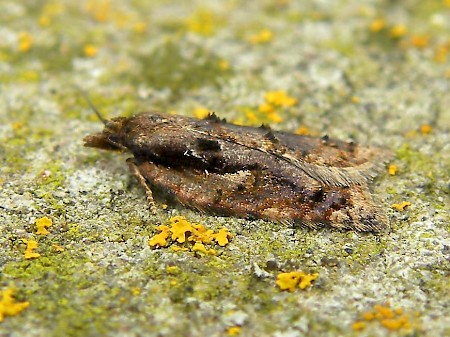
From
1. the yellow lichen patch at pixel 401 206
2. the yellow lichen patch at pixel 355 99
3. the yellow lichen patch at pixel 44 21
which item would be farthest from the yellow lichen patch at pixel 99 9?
the yellow lichen patch at pixel 401 206

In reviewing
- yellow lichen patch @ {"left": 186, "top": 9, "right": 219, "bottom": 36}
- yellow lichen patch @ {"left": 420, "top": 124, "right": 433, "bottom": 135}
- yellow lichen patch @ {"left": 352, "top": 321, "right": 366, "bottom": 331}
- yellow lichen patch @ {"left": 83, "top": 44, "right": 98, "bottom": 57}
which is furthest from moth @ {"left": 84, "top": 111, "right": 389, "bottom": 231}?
yellow lichen patch @ {"left": 186, "top": 9, "right": 219, "bottom": 36}

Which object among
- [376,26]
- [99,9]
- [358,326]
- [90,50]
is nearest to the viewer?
[358,326]

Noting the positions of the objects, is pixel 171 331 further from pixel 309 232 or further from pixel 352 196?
pixel 352 196

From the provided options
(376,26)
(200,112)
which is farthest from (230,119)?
(376,26)

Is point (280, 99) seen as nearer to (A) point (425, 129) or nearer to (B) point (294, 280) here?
(A) point (425, 129)

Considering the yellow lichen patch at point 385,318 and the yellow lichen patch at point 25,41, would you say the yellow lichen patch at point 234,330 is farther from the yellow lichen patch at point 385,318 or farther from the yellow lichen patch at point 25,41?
the yellow lichen patch at point 25,41
